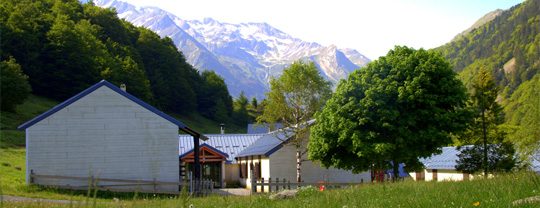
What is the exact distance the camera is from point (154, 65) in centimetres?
11581

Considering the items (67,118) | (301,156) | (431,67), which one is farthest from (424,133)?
(67,118)

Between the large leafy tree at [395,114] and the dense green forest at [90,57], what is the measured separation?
138 feet

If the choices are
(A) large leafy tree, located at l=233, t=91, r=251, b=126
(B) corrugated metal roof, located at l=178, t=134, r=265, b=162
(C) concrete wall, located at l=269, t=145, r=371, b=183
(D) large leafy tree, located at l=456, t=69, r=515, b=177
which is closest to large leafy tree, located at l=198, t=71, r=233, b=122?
(A) large leafy tree, located at l=233, t=91, r=251, b=126

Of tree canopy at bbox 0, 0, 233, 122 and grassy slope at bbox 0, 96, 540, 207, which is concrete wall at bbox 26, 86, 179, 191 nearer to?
grassy slope at bbox 0, 96, 540, 207

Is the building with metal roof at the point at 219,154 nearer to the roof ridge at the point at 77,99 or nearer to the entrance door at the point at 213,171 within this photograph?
the entrance door at the point at 213,171

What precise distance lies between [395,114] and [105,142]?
694 inches

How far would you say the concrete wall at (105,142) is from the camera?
33.2 metres

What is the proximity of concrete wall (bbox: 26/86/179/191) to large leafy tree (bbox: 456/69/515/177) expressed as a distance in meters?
20.7

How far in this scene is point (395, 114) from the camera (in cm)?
3528

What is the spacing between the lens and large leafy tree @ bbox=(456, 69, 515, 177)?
1650 inches

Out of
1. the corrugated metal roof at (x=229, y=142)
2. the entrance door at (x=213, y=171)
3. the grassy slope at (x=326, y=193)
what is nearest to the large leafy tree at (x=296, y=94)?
the entrance door at (x=213, y=171)

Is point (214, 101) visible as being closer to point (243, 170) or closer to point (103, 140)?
point (243, 170)

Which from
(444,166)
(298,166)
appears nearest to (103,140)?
(298,166)

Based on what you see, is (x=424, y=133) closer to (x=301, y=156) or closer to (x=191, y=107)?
(x=301, y=156)
